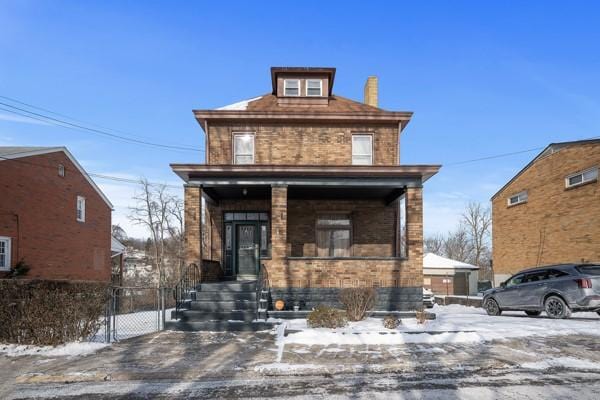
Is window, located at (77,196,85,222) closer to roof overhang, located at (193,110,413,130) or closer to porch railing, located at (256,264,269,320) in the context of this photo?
roof overhang, located at (193,110,413,130)

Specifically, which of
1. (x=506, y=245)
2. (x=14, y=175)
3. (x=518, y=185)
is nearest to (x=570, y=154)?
(x=518, y=185)

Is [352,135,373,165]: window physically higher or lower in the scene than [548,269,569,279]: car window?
higher

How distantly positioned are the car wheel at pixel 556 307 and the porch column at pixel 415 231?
11.7ft

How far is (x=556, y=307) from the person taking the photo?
13.1 m

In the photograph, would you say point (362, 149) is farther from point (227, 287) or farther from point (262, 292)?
point (227, 287)

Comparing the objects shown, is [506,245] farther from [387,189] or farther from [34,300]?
[34,300]

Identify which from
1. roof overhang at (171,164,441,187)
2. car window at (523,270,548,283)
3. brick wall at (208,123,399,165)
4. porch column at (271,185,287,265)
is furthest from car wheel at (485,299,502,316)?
porch column at (271,185,287,265)

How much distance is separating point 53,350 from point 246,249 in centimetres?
873

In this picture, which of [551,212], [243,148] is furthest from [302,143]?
[551,212]

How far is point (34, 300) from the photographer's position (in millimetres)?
9453

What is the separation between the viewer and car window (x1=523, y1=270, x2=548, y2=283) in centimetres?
1378

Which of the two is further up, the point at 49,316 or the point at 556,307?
the point at 49,316

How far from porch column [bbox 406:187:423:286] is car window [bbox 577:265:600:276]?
14.0 feet

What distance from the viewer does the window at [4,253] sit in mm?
20391
